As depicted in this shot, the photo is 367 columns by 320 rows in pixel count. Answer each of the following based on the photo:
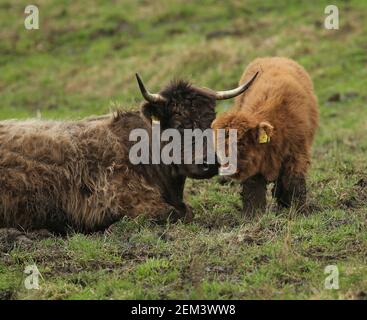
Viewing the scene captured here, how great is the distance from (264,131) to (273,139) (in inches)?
10.9

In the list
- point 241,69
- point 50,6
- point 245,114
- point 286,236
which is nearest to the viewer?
point 286,236

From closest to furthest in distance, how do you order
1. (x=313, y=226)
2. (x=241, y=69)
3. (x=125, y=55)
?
1. (x=313, y=226)
2. (x=241, y=69)
3. (x=125, y=55)

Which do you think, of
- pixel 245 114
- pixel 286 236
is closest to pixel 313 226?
pixel 286 236

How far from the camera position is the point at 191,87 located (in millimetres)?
8062

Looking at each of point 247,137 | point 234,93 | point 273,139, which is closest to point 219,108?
point 234,93

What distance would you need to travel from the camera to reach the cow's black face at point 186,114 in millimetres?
7891

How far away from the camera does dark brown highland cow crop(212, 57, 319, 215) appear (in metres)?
7.48

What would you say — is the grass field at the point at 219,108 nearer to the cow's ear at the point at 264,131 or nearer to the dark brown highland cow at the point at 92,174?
the dark brown highland cow at the point at 92,174

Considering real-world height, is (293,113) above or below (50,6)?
below

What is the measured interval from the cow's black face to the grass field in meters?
0.43

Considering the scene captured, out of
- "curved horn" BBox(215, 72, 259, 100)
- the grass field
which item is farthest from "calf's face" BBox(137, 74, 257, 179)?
the grass field

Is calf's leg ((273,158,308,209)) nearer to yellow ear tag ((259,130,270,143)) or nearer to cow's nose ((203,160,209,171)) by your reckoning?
yellow ear tag ((259,130,270,143))
